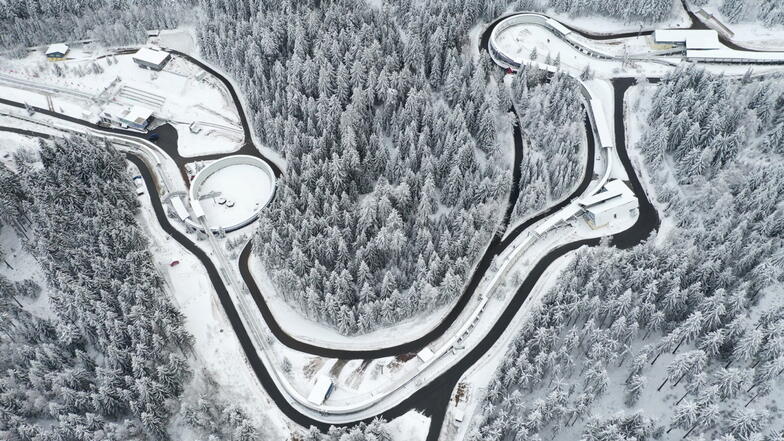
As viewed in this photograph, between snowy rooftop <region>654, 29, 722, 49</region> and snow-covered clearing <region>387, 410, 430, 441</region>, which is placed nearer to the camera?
snow-covered clearing <region>387, 410, 430, 441</region>

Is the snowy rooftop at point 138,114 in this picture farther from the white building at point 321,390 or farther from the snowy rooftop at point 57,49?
the white building at point 321,390

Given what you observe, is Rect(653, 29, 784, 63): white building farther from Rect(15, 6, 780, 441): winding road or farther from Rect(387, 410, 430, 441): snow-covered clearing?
Rect(387, 410, 430, 441): snow-covered clearing

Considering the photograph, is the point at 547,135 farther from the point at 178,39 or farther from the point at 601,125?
the point at 178,39

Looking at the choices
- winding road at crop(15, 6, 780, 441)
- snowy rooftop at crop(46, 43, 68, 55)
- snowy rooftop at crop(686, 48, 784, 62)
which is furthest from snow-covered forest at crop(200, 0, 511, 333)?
snowy rooftop at crop(686, 48, 784, 62)

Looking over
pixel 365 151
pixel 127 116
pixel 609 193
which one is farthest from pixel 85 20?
pixel 609 193

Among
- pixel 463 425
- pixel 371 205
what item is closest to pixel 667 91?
pixel 371 205

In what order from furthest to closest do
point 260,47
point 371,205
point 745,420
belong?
1. point 260,47
2. point 371,205
3. point 745,420

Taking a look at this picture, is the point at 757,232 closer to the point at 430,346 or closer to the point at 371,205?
the point at 430,346

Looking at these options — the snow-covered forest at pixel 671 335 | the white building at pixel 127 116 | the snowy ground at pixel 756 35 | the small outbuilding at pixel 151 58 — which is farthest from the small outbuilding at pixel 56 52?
the snowy ground at pixel 756 35
